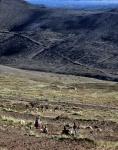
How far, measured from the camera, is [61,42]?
415 feet

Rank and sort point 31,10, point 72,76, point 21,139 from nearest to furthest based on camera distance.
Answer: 1. point 21,139
2. point 72,76
3. point 31,10

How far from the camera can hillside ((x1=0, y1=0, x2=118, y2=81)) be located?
10712 centimetres

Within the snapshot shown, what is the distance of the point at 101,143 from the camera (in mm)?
17000

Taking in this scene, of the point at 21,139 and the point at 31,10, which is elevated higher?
the point at 31,10

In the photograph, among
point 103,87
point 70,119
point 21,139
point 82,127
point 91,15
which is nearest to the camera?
point 21,139

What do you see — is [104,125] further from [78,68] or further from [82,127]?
[78,68]

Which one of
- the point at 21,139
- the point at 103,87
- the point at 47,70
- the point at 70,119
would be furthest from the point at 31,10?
the point at 21,139

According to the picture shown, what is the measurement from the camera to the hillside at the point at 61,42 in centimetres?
10712

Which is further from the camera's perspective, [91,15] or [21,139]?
[91,15]

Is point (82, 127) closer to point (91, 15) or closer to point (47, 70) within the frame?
point (47, 70)

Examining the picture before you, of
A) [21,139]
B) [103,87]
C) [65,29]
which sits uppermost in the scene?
[65,29]

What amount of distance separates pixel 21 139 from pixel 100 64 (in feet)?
298

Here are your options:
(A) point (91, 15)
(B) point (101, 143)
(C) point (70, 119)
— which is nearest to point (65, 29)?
(A) point (91, 15)

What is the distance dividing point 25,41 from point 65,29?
17.6 metres
